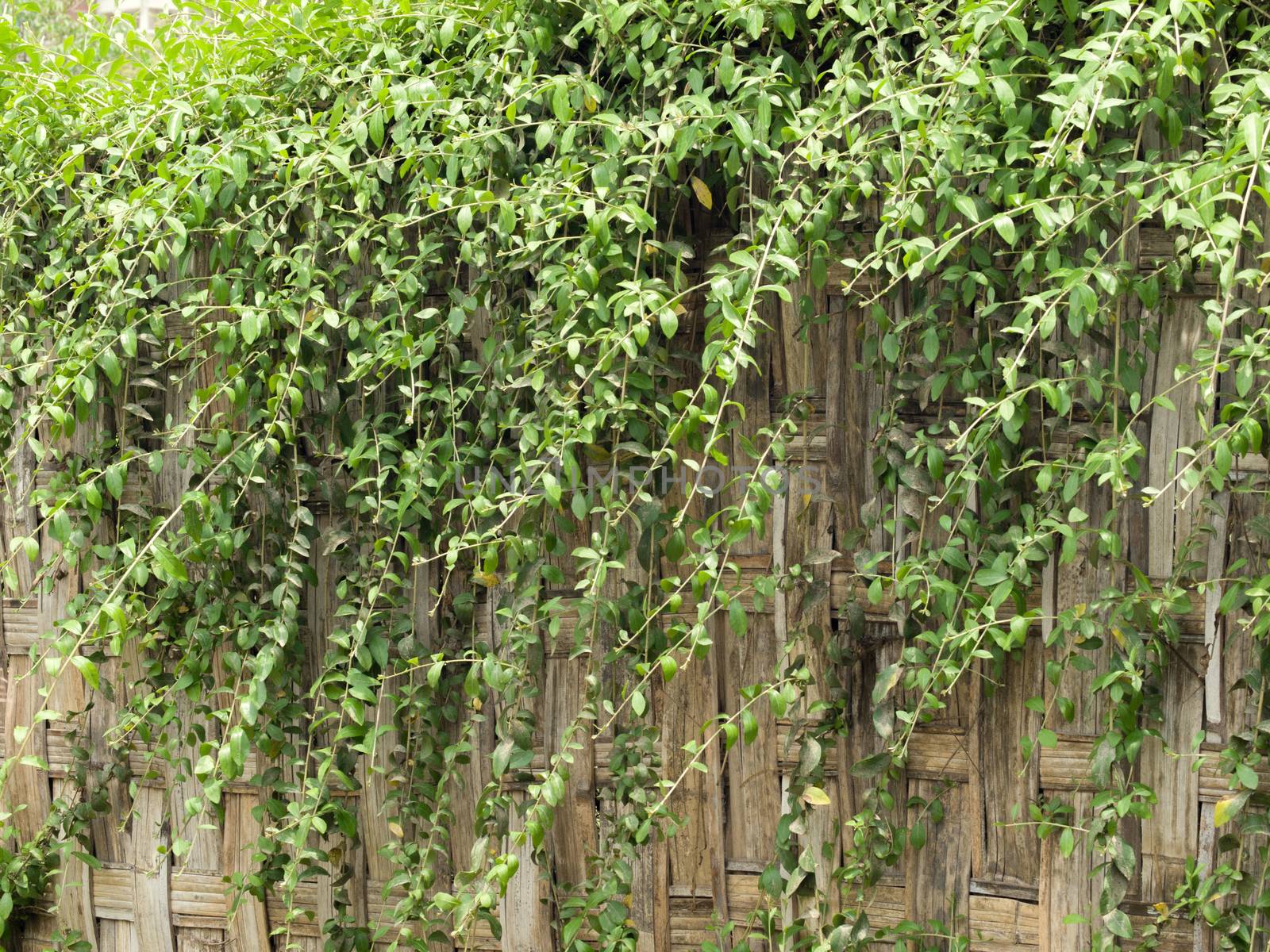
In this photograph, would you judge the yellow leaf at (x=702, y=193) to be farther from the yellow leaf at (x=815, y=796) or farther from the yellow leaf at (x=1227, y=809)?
the yellow leaf at (x=1227, y=809)

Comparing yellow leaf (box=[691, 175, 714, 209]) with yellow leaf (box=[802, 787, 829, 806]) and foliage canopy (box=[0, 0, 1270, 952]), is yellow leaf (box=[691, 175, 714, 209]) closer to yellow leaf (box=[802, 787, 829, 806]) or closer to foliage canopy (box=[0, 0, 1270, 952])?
foliage canopy (box=[0, 0, 1270, 952])

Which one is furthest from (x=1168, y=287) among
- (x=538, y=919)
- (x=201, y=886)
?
(x=201, y=886)

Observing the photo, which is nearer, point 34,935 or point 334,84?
point 334,84

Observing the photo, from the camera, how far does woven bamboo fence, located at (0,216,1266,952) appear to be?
1.65 m

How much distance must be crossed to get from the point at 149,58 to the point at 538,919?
1.71 metres

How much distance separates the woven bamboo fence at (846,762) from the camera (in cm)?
165

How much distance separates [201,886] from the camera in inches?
84.5

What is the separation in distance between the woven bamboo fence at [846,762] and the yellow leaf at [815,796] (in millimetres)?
68

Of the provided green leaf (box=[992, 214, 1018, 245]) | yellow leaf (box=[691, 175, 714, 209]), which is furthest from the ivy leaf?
yellow leaf (box=[691, 175, 714, 209])

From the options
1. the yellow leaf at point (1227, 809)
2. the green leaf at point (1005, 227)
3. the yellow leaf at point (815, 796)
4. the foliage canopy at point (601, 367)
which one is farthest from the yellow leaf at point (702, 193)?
the yellow leaf at point (1227, 809)

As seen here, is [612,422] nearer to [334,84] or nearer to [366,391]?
[366,391]

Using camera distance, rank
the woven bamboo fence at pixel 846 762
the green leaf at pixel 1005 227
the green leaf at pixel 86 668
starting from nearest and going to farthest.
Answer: the green leaf at pixel 1005 227 < the woven bamboo fence at pixel 846 762 < the green leaf at pixel 86 668

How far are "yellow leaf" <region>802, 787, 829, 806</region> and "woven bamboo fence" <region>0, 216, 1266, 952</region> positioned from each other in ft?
0.22

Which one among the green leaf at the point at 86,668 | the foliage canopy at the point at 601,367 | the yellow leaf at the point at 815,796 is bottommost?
the yellow leaf at the point at 815,796
